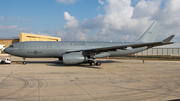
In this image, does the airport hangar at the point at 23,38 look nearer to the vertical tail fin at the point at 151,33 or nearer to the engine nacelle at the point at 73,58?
the engine nacelle at the point at 73,58

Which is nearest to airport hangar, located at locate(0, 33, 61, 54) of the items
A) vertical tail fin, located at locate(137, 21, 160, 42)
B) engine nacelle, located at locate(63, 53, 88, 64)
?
engine nacelle, located at locate(63, 53, 88, 64)

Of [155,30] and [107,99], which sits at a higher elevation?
[155,30]

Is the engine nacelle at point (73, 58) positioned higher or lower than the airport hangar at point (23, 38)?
lower

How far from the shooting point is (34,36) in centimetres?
5984

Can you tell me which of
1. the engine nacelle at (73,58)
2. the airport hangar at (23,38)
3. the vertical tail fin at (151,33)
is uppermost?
the airport hangar at (23,38)

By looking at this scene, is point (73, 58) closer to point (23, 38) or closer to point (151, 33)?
point (151, 33)

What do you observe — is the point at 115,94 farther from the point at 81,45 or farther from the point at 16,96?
the point at 81,45

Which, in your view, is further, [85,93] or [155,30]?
[155,30]

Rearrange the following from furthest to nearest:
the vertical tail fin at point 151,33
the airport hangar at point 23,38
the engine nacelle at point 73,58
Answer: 1. the airport hangar at point 23,38
2. the vertical tail fin at point 151,33
3. the engine nacelle at point 73,58

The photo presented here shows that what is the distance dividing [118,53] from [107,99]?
16.4m

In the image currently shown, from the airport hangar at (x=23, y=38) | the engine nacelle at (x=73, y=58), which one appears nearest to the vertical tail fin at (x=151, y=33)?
the engine nacelle at (x=73, y=58)

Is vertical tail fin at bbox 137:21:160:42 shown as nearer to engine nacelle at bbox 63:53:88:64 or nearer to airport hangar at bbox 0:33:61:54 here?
engine nacelle at bbox 63:53:88:64

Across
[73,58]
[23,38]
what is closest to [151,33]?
[73,58]

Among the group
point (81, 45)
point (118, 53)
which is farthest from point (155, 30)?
point (81, 45)
